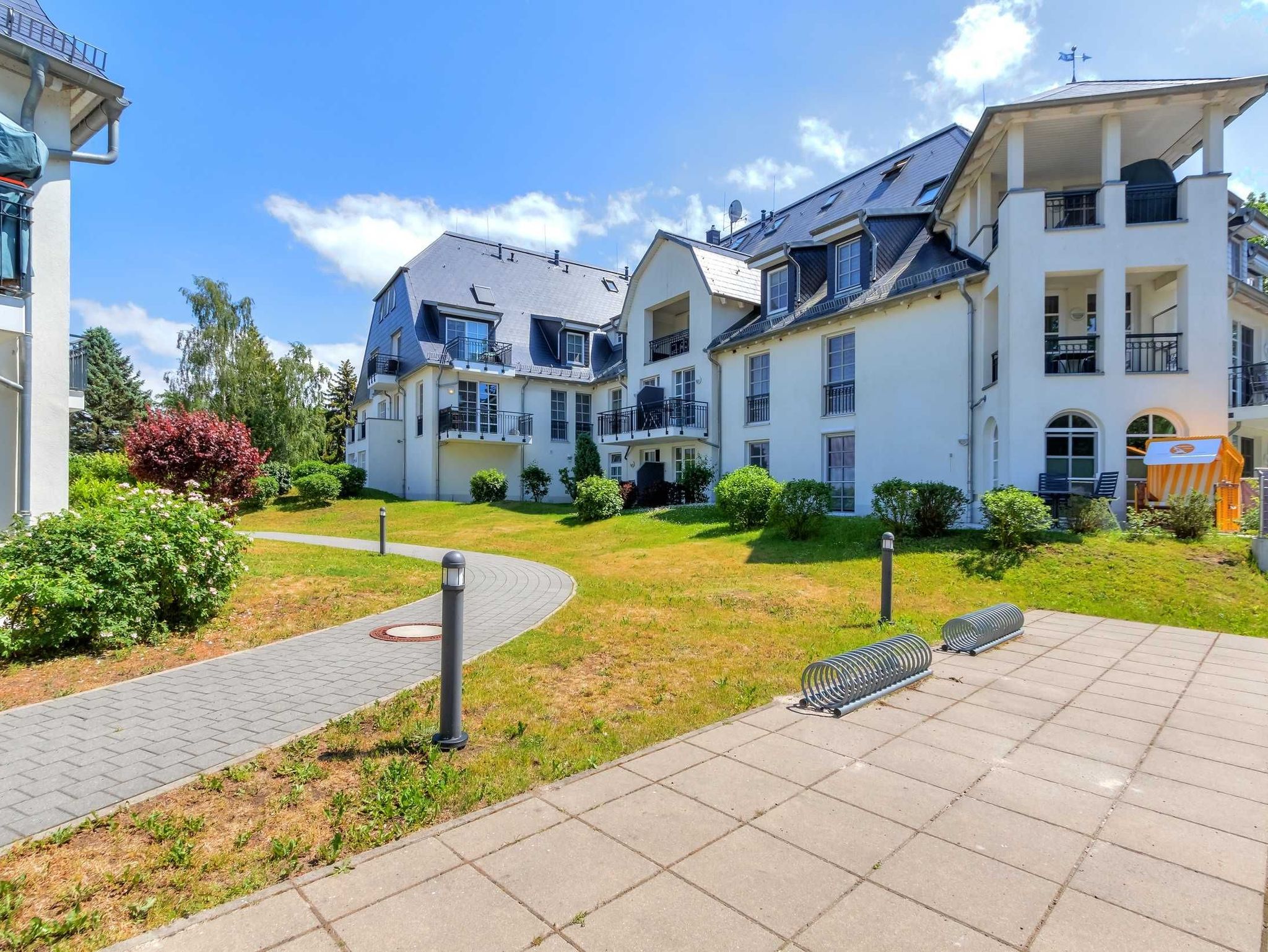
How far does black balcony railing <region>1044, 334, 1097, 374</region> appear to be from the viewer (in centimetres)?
1349

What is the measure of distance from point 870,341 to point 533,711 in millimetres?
15433

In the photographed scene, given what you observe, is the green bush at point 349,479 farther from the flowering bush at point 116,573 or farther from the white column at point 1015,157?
the white column at point 1015,157

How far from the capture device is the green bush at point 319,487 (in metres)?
24.8

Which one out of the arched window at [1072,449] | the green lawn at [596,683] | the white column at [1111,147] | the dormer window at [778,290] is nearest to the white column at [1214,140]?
the white column at [1111,147]

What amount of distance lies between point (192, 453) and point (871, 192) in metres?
24.5

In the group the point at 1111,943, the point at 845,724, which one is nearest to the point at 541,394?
the point at 845,724

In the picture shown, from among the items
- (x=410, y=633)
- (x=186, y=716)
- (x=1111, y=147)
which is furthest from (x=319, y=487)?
(x=1111, y=147)

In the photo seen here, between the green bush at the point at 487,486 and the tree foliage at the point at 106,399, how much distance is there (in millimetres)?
31448

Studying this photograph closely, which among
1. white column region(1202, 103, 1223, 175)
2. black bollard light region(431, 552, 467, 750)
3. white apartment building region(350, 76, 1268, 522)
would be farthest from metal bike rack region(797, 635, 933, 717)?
white column region(1202, 103, 1223, 175)

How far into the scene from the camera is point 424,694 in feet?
16.4

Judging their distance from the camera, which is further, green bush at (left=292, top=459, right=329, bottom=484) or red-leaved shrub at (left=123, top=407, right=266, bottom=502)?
green bush at (left=292, top=459, right=329, bottom=484)

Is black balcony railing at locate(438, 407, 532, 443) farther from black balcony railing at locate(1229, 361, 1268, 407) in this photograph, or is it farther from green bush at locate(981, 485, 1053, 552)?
black balcony railing at locate(1229, 361, 1268, 407)

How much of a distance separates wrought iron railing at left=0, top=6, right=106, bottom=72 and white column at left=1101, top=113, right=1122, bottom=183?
17.9m

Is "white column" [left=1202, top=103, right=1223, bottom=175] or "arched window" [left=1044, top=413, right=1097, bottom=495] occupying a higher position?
"white column" [left=1202, top=103, right=1223, bottom=175]
